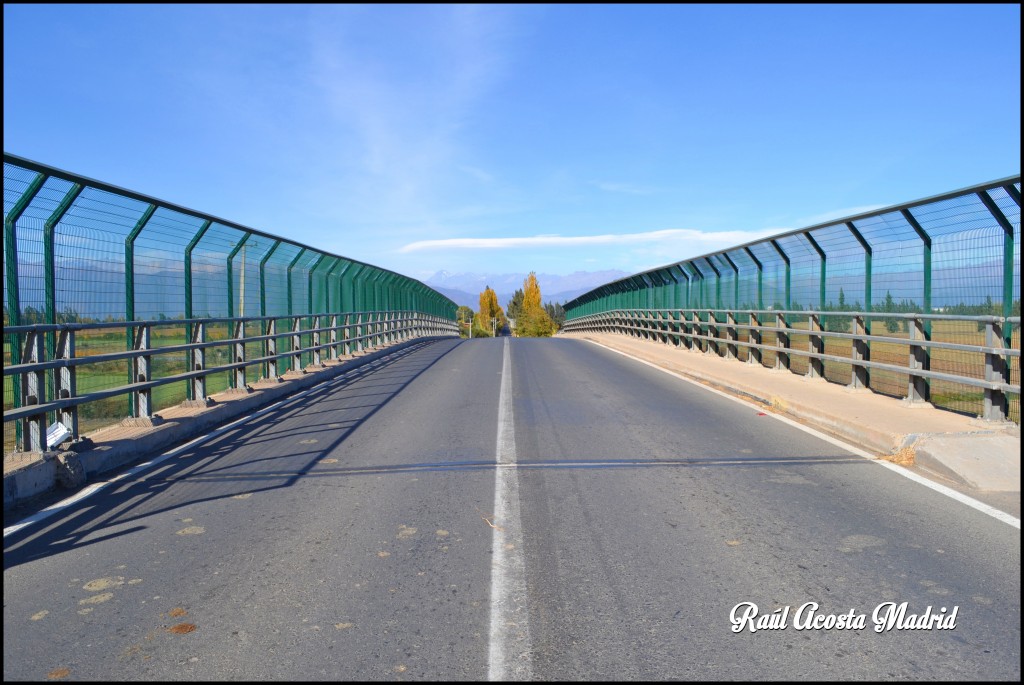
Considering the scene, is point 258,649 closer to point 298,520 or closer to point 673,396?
point 298,520

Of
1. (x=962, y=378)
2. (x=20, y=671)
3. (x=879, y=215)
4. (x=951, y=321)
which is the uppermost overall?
(x=879, y=215)

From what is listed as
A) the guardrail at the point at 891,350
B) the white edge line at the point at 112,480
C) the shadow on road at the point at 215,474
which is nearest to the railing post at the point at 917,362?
the guardrail at the point at 891,350

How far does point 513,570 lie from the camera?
4.58m

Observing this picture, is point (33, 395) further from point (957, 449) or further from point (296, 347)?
point (957, 449)

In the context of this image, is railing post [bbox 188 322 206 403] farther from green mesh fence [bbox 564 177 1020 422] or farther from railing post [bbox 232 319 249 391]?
green mesh fence [bbox 564 177 1020 422]

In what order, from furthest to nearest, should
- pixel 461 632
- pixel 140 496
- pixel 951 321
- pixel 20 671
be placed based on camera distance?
1. pixel 951 321
2. pixel 140 496
3. pixel 461 632
4. pixel 20 671

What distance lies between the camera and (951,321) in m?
9.60

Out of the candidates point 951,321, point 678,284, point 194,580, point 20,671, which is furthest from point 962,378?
point 678,284

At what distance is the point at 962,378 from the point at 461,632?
735 cm

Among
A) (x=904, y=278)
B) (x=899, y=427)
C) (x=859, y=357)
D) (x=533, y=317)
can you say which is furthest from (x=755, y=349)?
(x=533, y=317)

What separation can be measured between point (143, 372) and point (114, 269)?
121cm

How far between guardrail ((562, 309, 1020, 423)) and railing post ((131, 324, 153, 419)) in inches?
349

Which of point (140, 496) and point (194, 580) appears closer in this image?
point (194, 580)

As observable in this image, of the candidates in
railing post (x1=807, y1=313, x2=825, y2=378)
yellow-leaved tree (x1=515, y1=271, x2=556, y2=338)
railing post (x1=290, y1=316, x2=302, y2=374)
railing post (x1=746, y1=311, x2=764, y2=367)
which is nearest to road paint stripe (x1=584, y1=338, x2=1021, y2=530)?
railing post (x1=807, y1=313, x2=825, y2=378)
